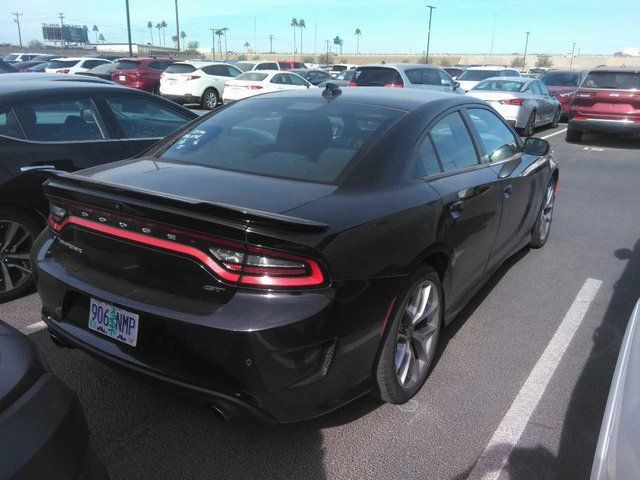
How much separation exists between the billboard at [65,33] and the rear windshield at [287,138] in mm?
109296

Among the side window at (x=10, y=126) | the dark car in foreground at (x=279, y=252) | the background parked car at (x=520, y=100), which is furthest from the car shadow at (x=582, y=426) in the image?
the background parked car at (x=520, y=100)

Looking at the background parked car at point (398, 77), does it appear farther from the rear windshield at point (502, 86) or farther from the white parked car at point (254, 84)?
the white parked car at point (254, 84)

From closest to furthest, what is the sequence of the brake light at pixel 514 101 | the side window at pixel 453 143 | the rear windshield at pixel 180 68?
1. the side window at pixel 453 143
2. the brake light at pixel 514 101
3. the rear windshield at pixel 180 68

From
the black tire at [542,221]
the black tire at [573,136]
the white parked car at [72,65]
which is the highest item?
the white parked car at [72,65]

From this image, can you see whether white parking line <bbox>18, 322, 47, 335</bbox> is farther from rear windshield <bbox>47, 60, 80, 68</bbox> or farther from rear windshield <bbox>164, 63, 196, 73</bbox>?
rear windshield <bbox>47, 60, 80, 68</bbox>

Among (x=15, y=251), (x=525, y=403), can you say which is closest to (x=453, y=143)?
(x=525, y=403)

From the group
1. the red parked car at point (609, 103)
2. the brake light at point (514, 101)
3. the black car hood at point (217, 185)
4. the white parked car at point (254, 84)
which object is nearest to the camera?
the black car hood at point (217, 185)

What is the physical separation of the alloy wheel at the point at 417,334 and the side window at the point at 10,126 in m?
3.11

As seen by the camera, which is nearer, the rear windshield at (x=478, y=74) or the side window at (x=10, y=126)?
the side window at (x=10, y=126)

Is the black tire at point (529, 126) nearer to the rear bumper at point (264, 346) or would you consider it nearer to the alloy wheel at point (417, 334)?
the alloy wheel at point (417, 334)

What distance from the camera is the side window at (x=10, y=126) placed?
4.00 meters

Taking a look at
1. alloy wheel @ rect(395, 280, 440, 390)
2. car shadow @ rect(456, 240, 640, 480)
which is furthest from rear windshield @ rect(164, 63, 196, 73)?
alloy wheel @ rect(395, 280, 440, 390)

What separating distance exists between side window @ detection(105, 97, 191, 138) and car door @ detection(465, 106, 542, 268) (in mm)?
2824

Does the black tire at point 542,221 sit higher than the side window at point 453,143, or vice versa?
the side window at point 453,143
